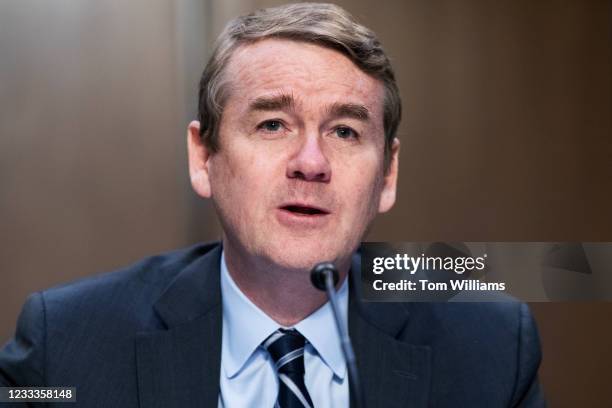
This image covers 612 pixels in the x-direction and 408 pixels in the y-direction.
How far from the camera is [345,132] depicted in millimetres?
1271

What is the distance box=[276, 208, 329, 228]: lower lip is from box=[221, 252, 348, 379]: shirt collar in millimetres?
182

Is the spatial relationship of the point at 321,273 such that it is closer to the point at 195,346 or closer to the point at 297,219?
the point at 297,219

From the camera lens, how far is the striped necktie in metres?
1.20

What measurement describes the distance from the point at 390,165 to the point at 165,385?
21.6 inches

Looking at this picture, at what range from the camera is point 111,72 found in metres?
1.45

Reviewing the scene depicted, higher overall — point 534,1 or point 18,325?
A: point 534,1

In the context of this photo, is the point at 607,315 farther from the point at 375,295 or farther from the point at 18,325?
the point at 18,325

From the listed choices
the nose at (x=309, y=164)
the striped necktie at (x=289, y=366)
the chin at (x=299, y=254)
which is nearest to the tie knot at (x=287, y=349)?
the striped necktie at (x=289, y=366)

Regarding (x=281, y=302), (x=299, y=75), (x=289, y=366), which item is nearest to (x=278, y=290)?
(x=281, y=302)

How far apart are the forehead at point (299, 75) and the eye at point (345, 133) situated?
43 mm

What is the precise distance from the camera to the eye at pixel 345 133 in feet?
4.14

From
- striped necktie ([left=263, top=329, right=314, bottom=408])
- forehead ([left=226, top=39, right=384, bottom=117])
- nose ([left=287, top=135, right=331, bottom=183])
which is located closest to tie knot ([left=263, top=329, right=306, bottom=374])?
striped necktie ([left=263, top=329, right=314, bottom=408])

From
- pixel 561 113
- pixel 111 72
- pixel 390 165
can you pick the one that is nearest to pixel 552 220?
pixel 561 113

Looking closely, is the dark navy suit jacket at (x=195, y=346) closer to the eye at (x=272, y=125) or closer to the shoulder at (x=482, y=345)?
the shoulder at (x=482, y=345)
